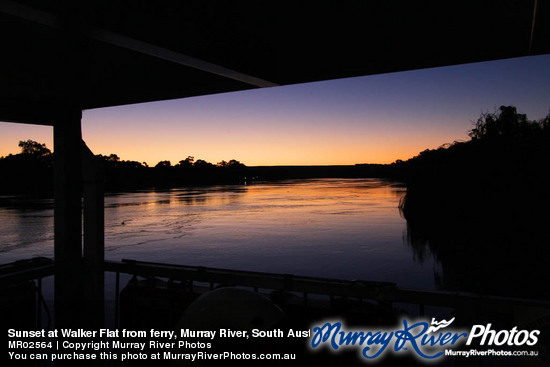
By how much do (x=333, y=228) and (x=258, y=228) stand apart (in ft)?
21.0

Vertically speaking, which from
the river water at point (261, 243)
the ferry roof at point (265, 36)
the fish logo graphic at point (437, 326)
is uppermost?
the ferry roof at point (265, 36)

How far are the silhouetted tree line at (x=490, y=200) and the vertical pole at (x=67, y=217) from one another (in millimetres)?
19287

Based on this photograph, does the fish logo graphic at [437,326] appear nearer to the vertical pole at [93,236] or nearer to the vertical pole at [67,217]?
the vertical pole at [93,236]

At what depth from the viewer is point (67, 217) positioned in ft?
10.1

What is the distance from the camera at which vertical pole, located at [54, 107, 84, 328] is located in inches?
119

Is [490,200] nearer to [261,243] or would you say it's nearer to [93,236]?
[261,243]

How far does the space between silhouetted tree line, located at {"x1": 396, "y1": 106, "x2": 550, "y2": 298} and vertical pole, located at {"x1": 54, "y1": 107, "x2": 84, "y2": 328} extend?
19287mm

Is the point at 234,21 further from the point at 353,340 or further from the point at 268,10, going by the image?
the point at 353,340

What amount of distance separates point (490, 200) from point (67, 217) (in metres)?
30.4

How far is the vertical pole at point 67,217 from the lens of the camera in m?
3.02

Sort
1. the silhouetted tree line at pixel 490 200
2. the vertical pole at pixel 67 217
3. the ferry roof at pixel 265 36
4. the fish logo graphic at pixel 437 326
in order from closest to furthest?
the ferry roof at pixel 265 36
the fish logo graphic at pixel 437 326
the vertical pole at pixel 67 217
the silhouetted tree line at pixel 490 200

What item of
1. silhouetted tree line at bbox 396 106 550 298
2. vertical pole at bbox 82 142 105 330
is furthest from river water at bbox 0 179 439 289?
vertical pole at bbox 82 142 105 330

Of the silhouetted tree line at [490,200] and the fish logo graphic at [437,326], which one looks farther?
the silhouetted tree line at [490,200]

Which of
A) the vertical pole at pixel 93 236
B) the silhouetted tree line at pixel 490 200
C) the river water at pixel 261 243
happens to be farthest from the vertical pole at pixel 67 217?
the silhouetted tree line at pixel 490 200
